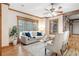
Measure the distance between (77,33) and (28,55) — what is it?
1.28 meters

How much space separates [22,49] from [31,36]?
39 cm

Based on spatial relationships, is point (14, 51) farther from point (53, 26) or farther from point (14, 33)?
point (53, 26)

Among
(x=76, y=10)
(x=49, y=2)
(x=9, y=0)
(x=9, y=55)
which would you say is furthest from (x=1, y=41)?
(x=76, y=10)

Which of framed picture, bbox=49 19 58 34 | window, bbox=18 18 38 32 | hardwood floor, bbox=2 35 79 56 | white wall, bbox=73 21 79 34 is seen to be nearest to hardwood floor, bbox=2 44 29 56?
hardwood floor, bbox=2 35 79 56

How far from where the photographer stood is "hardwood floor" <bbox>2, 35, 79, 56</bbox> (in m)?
2.09

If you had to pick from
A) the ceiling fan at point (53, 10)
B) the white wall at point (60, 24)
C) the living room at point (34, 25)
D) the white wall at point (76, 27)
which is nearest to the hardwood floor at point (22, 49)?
the living room at point (34, 25)

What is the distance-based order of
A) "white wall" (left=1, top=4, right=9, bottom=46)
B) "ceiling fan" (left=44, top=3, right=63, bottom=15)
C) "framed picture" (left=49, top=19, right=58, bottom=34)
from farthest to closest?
"framed picture" (left=49, top=19, right=58, bottom=34) → "ceiling fan" (left=44, top=3, right=63, bottom=15) → "white wall" (left=1, top=4, right=9, bottom=46)

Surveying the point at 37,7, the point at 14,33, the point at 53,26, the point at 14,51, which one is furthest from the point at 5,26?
the point at 53,26

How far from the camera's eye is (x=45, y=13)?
2223 mm

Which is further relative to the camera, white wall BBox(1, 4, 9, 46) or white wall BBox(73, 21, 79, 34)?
white wall BBox(73, 21, 79, 34)

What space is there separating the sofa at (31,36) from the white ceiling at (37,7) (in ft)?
1.54

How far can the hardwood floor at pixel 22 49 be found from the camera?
209 cm

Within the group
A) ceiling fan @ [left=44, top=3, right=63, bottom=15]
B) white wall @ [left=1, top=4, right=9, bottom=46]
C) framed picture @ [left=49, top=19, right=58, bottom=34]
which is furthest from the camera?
framed picture @ [left=49, top=19, right=58, bottom=34]

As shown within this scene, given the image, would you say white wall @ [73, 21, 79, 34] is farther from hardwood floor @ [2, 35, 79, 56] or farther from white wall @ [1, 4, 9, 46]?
white wall @ [1, 4, 9, 46]
